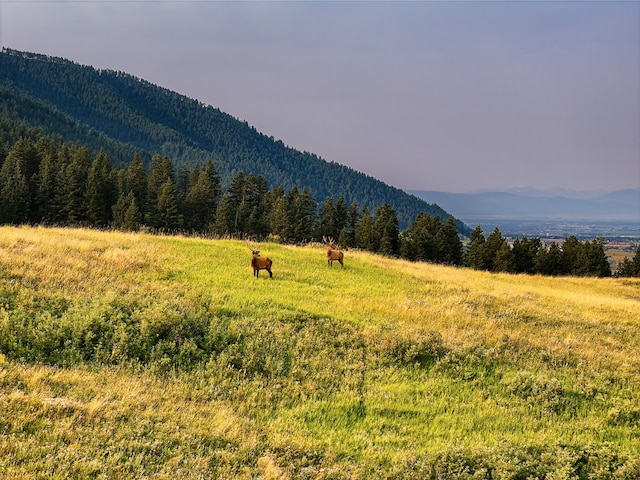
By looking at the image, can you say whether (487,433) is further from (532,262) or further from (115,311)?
(532,262)

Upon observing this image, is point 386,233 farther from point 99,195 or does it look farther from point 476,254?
point 99,195

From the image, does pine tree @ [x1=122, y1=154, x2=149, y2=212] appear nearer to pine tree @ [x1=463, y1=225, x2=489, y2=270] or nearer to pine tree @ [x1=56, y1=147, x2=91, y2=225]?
pine tree @ [x1=56, y1=147, x2=91, y2=225]

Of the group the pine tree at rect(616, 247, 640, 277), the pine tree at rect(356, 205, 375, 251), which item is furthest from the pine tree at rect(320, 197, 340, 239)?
the pine tree at rect(616, 247, 640, 277)

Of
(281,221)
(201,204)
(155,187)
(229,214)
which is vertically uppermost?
(155,187)

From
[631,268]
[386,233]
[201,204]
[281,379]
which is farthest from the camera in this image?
[631,268]

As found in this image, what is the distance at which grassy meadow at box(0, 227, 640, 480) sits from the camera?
19.8 feet

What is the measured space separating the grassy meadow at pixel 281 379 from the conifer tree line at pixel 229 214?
44175mm

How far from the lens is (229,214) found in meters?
65.6

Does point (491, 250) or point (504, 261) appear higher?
point (491, 250)

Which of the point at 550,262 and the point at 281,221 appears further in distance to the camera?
the point at 550,262

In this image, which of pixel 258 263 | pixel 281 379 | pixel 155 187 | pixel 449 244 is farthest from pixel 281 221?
pixel 281 379

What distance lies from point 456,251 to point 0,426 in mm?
67802

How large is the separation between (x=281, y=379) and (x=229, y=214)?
2321 inches

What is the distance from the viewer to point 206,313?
11.0m
